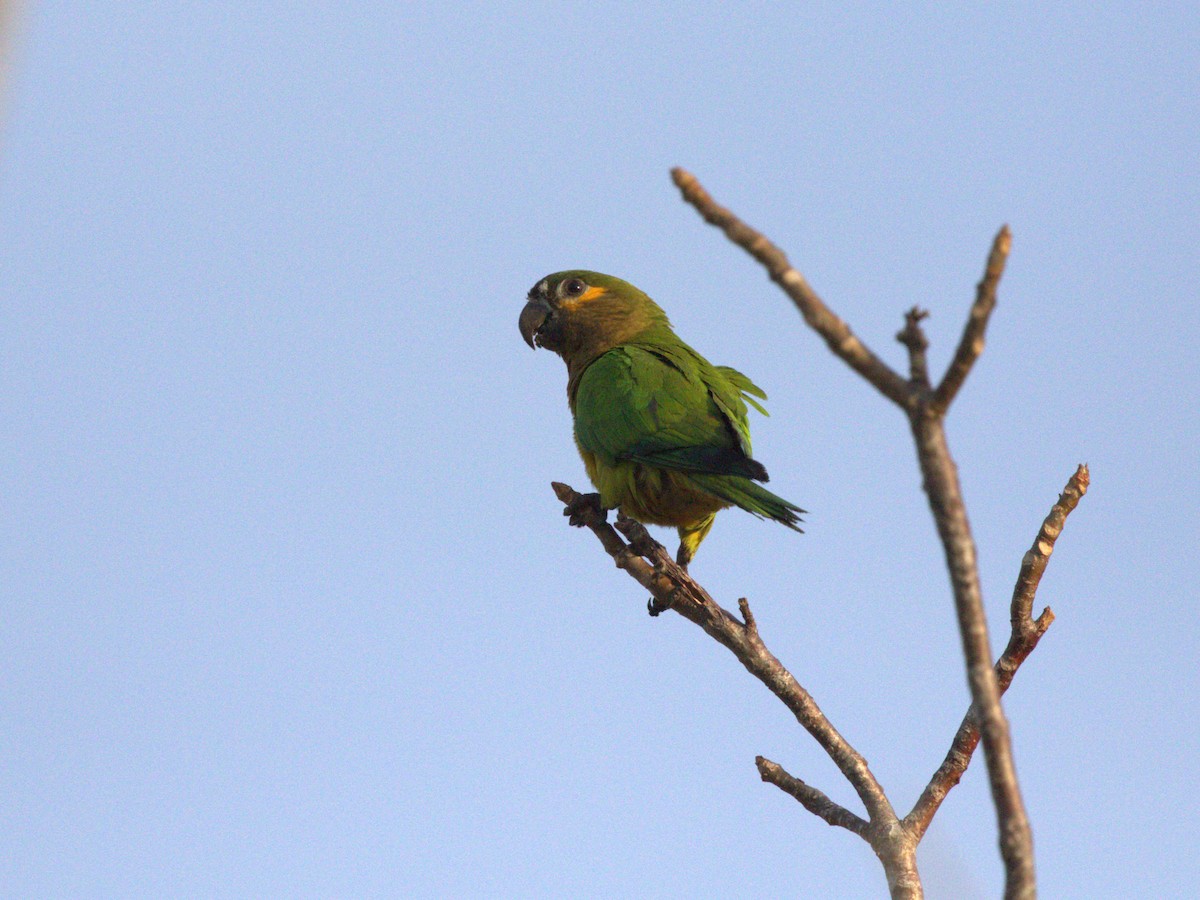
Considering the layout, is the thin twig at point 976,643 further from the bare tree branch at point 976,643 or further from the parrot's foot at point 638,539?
the parrot's foot at point 638,539

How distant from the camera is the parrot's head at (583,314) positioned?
26.9 ft

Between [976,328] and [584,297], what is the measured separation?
6405 millimetres

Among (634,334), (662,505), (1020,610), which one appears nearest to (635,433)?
(662,505)

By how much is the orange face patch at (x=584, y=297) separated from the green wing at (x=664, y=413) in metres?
0.94

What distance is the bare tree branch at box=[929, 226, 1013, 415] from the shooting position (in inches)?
85.0

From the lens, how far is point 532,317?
856 cm

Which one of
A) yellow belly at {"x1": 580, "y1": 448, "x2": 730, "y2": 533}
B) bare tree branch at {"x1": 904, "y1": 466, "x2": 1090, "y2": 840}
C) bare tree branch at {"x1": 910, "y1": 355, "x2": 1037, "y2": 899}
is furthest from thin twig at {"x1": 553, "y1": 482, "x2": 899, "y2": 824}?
bare tree branch at {"x1": 910, "y1": 355, "x2": 1037, "y2": 899}

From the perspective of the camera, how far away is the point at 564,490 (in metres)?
6.25

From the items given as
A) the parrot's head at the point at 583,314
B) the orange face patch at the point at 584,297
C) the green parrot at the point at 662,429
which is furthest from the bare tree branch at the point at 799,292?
the orange face patch at the point at 584,297

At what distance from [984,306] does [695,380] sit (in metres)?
4.95

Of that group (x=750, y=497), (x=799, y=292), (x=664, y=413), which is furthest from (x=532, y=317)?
(x=799, y=292)

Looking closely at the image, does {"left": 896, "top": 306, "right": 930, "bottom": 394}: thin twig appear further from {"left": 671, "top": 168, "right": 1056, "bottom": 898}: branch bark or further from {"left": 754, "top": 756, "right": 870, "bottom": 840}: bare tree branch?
{"left": 754, "top": 756, "right": 870, "bottom": 840}: bare tree branch

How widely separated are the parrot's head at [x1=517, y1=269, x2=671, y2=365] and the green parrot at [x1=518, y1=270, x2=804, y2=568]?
1 centimetres

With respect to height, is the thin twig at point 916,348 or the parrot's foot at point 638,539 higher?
the parrot's foot at point 638,539
